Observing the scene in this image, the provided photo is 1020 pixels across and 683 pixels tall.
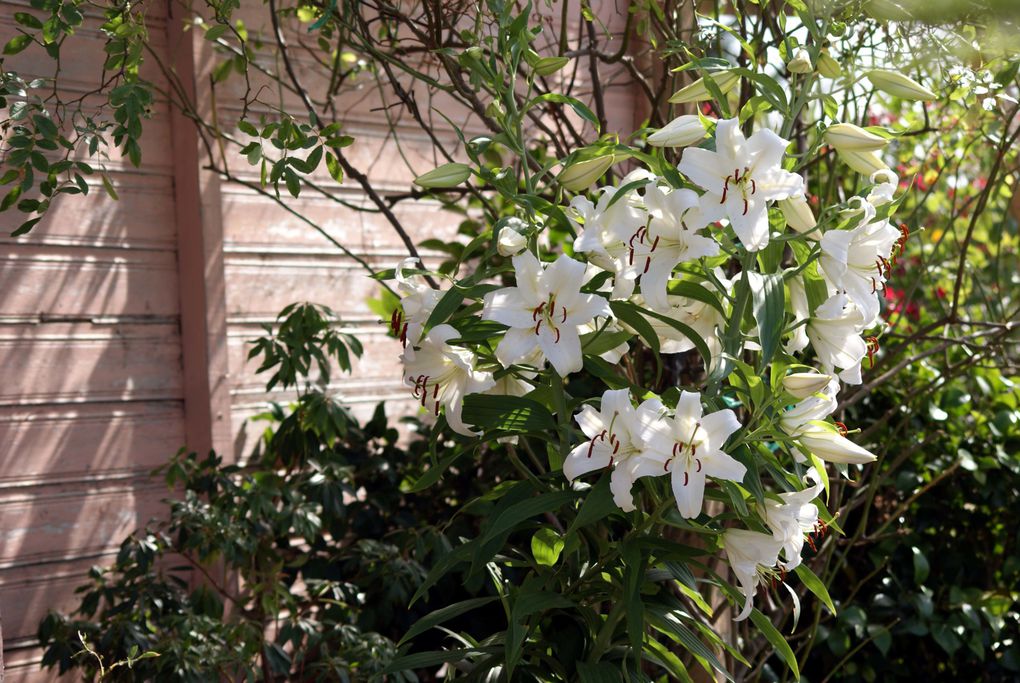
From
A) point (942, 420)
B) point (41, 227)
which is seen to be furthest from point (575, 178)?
point (942, 420)

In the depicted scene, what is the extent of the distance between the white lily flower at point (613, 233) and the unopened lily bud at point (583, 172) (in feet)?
0.14

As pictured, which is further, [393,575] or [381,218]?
[381,218]

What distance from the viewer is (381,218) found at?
107 inches

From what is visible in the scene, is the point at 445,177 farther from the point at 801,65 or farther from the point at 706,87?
the point at 801,65

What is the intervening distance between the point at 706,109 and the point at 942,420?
3.50 ft

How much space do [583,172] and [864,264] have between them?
0.36 metres

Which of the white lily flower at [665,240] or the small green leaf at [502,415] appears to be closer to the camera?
the white lily flower at [665,240]

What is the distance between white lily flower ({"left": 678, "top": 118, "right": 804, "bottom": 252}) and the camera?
3.72 ft

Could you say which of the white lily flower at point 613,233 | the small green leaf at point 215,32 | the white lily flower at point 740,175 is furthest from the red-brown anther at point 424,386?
the small green leaf at point 215,32

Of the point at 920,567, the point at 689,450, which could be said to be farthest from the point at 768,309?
the point at 920,567

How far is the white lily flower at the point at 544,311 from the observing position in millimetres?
1164

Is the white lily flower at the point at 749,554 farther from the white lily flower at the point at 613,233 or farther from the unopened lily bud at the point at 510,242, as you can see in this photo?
the unopened lily bud at the point at 510,242

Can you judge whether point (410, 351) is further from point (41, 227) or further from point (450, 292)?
point (41, 227)

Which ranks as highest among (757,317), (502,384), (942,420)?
(757,317)
